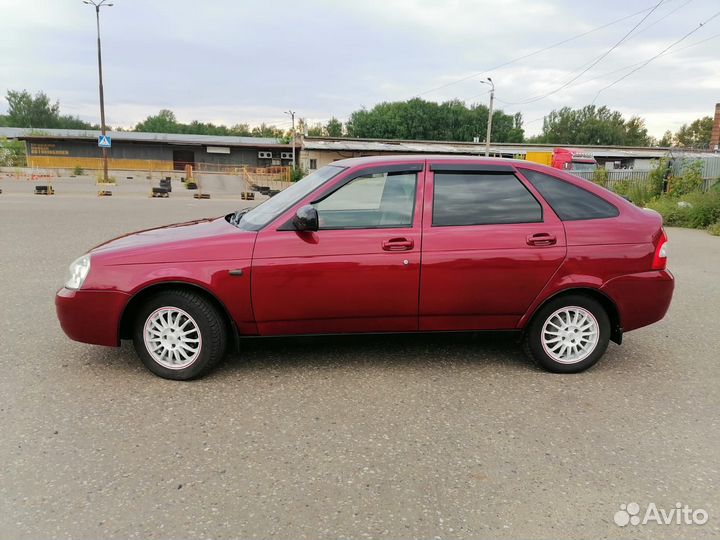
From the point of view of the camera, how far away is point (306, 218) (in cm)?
368

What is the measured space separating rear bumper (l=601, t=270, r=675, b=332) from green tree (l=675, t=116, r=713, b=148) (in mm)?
101969

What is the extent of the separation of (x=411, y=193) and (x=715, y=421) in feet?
8.44

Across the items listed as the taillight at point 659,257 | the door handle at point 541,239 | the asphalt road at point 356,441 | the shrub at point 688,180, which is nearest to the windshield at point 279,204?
the asphalt road at point 356,441

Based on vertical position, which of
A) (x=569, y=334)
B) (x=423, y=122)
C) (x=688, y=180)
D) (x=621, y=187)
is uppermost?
(x=423, y=122)

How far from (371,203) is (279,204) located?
757 mm

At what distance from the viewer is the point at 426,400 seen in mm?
3688

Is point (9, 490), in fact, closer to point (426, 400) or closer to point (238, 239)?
point (238, 239)

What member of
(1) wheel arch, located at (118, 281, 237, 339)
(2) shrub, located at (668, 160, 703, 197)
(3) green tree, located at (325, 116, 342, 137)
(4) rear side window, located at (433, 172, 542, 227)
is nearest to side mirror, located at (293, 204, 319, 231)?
(1) wheel arch, located at (118, 281, 237, 339)

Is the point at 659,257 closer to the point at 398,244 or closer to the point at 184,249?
the point at 398,244

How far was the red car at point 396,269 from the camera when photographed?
3.77m

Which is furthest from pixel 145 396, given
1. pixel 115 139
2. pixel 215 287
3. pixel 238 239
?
pixel 115 139

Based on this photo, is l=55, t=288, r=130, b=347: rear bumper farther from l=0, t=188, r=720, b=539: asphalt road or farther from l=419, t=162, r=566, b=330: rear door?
l=419, t=162, r=566, b=330: rear door

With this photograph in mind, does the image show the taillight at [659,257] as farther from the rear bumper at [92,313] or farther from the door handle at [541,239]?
the rear bumper at [92,313]

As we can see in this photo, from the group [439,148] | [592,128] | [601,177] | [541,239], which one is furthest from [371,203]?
[592,128]
